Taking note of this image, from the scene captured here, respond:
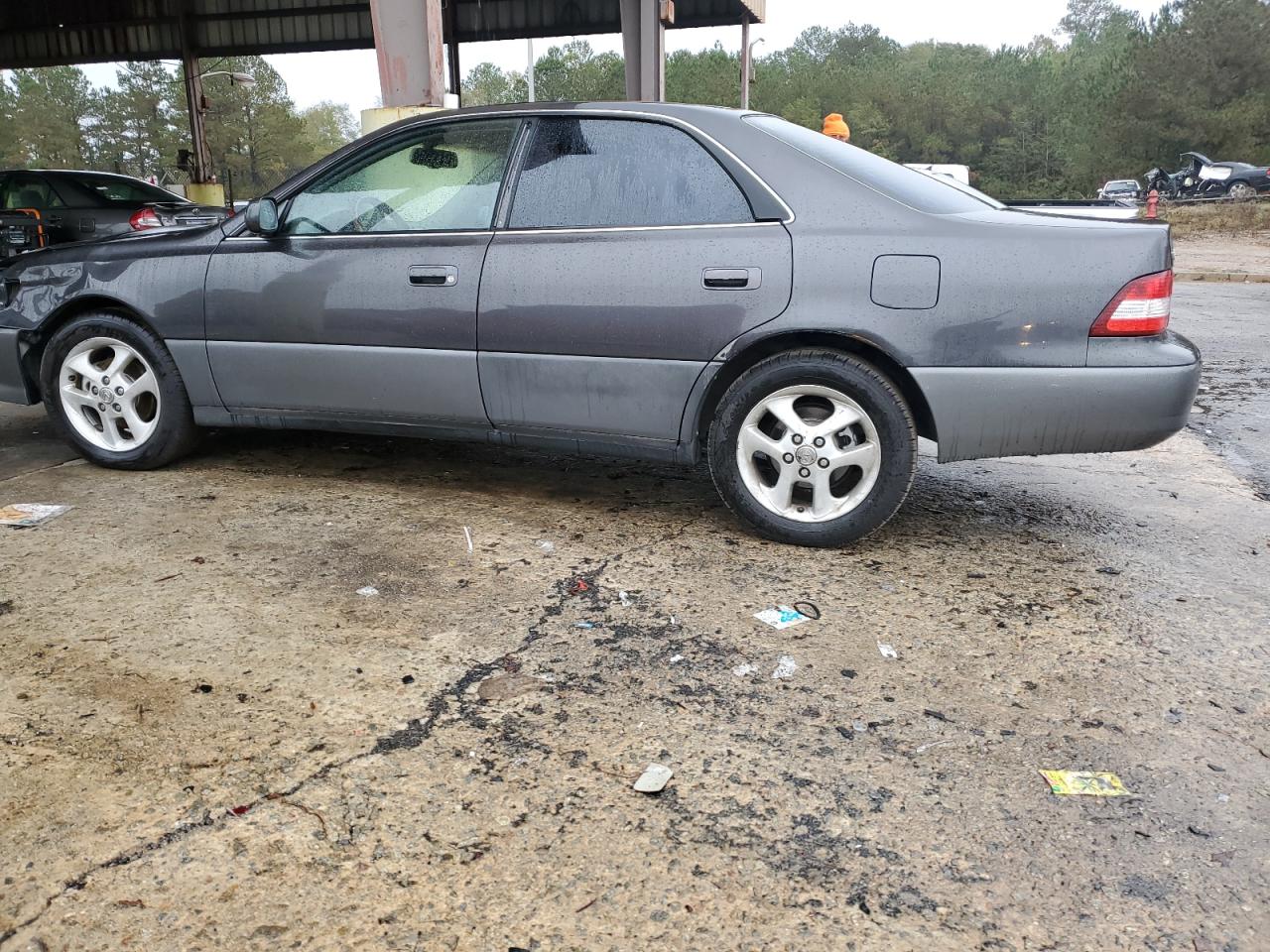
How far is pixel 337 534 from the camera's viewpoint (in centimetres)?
390

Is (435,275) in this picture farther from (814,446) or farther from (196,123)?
(196,123)

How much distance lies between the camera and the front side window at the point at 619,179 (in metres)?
3.75

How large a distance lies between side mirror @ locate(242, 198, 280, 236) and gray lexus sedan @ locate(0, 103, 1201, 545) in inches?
0.5

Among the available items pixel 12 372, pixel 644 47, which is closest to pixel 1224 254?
pixel 644 47

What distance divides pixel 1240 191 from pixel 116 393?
3209 centimetres

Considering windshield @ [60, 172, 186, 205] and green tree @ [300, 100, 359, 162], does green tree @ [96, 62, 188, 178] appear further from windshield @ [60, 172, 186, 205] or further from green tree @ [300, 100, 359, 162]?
windshield @ [60, 172, 186, 205]

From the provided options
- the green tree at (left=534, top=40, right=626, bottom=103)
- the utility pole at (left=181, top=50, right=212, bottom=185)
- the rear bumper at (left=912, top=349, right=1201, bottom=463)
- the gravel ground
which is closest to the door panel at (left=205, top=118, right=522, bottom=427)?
the rear bumper at (left=912, top=349, right=1201, bottom=463)

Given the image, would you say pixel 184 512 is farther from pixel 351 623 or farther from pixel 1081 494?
pixel 1081 494

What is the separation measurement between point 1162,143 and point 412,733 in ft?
200

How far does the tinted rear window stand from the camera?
12.0 feet

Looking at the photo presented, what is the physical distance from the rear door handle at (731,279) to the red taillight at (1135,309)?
1.13 m

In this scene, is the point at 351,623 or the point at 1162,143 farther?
the point at 1162,143

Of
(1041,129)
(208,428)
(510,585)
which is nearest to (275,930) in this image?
(510,585)

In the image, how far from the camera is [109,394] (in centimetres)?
461
